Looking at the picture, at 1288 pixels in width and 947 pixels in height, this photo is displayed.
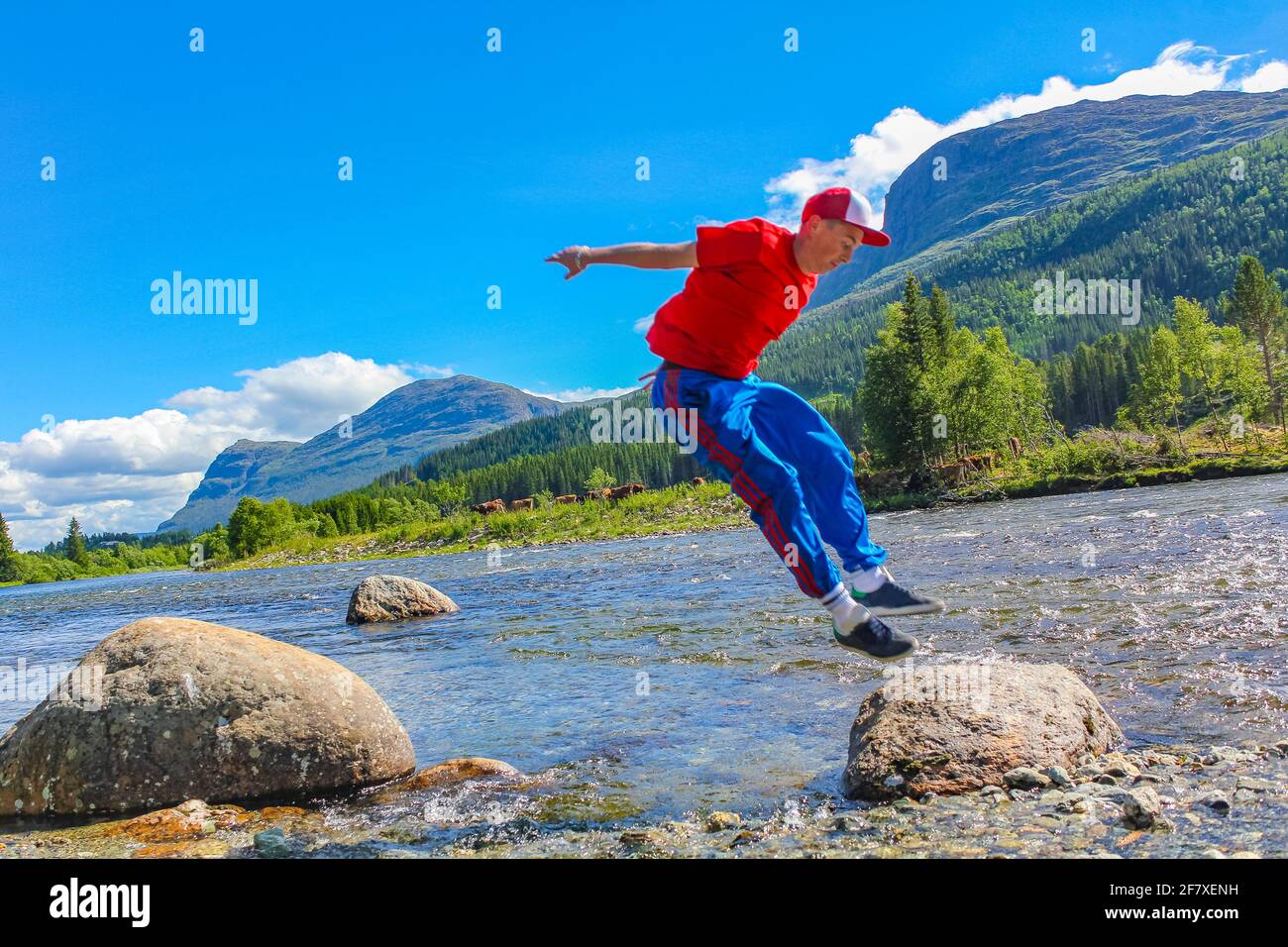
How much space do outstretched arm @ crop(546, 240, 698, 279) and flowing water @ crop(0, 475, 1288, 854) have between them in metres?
3.95

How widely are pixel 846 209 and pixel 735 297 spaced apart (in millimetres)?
887

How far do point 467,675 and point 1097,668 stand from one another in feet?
29.2

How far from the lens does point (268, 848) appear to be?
229 inches

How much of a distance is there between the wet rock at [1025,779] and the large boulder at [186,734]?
5.56 meters

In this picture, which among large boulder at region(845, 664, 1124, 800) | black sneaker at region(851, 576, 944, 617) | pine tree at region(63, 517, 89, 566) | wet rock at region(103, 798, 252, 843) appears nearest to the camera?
black sneaker at region(851, 576, 944, 617)

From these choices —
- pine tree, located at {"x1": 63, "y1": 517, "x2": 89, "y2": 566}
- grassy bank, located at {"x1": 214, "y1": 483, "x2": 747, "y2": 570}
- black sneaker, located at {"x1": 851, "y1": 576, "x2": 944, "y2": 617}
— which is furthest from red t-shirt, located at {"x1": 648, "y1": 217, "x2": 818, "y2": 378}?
pine tree, located at {"x1": 63, "y1": 517, "x2": 89, "y2": 566}

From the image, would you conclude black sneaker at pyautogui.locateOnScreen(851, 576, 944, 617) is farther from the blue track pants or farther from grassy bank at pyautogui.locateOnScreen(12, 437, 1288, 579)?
grassy bank at pyautogui.locateOnScreen(12, 437, 1288, 579)

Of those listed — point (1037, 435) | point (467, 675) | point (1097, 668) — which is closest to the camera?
point (1097, 668)

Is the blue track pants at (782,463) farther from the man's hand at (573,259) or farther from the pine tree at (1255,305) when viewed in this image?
the pine tree at (1255,305)

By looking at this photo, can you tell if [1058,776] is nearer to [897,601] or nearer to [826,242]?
[897,601]

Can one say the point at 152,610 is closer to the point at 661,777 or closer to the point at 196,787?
the point at 196,787

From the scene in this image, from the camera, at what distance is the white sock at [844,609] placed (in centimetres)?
536

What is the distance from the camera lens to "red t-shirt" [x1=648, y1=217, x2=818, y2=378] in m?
5.31
